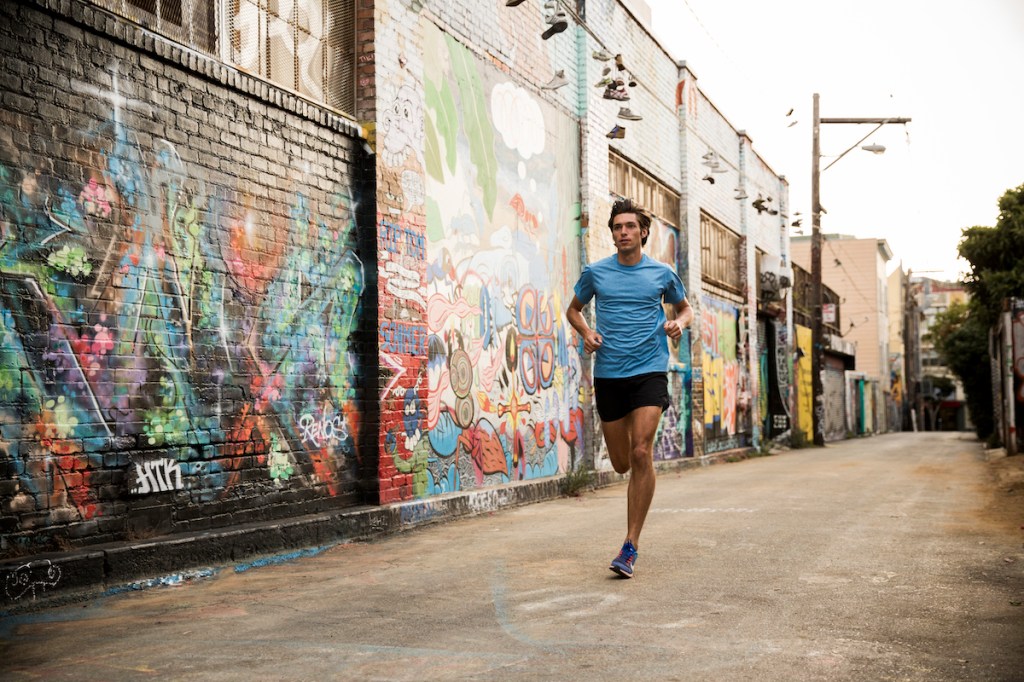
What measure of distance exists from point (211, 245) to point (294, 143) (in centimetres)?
136

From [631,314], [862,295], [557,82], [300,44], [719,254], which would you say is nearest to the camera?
[631,314]

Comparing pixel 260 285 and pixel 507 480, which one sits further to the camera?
pixel 507 480

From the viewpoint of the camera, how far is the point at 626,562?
520 cm

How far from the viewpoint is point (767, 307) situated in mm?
25547

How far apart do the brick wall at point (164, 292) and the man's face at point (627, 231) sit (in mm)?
2630

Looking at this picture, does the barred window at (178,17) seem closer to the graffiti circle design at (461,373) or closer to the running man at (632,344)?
the running man at (632,344)

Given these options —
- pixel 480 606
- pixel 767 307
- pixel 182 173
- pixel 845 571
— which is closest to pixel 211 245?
pixel 182 173

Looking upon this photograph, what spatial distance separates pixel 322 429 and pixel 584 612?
11.9ft

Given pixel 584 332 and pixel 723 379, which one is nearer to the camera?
pixel 584 332

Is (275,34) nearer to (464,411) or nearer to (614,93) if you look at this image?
(464,411)

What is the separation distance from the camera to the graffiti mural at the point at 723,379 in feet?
63.8

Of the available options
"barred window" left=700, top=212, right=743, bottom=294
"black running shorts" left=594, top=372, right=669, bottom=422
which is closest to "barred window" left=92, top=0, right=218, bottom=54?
"black running shorts" left=594, top=372, right=669, bottom=422

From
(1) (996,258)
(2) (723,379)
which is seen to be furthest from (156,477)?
(1) (996,258)

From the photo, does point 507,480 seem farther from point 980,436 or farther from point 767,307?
point 980,436
